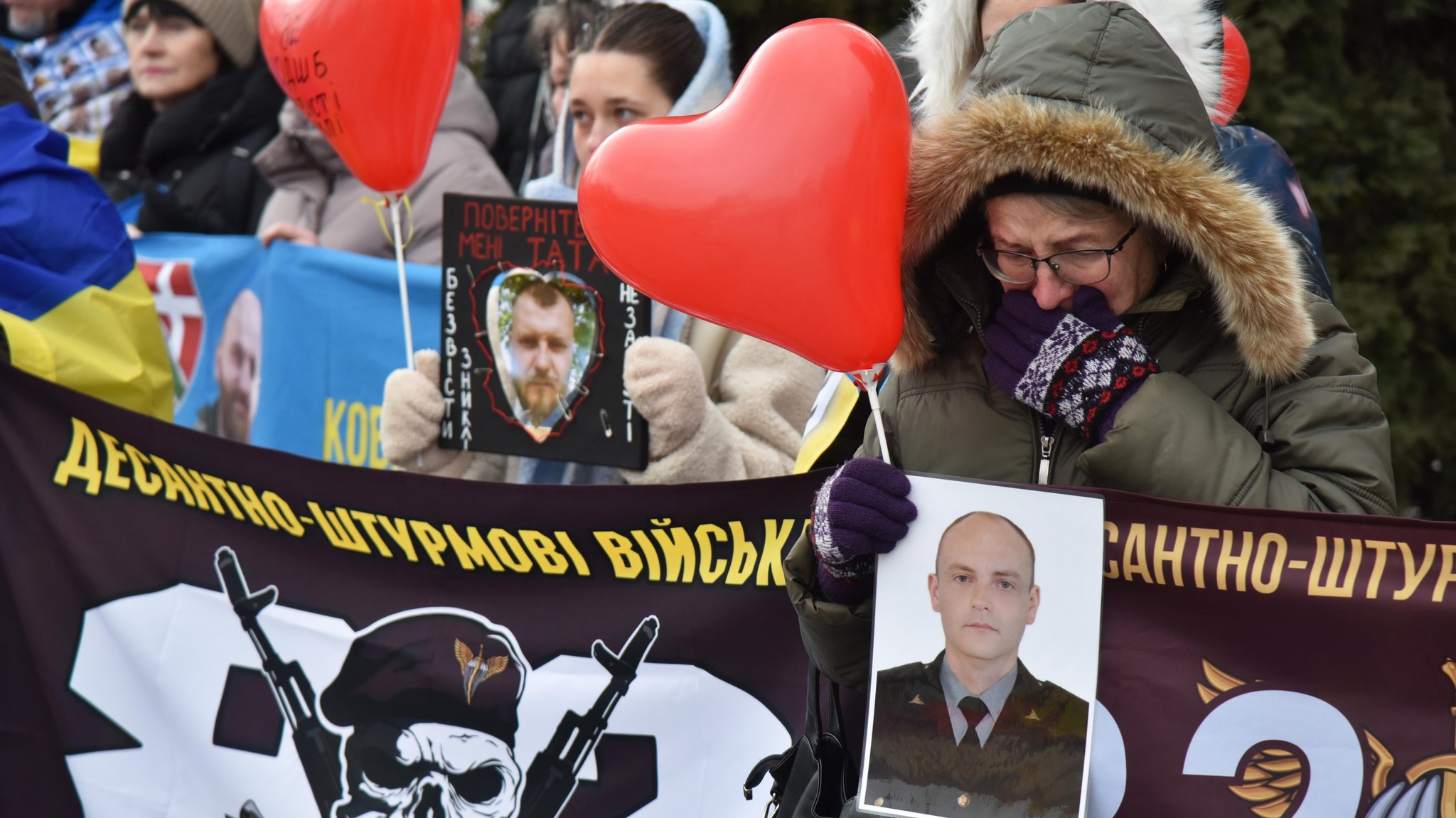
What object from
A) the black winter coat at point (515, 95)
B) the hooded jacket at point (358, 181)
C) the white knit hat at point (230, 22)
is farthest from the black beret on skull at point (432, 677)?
the white knit hat at point (230, 22)

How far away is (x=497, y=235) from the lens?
3078 mm

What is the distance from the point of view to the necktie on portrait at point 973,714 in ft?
6.14

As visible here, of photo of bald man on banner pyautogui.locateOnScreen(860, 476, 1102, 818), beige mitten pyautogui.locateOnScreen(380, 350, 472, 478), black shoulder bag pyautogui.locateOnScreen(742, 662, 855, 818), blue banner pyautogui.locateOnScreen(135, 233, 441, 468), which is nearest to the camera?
photo of bald man on banner pyautogui.locateOnScreen(860, 476, 1102, 818)

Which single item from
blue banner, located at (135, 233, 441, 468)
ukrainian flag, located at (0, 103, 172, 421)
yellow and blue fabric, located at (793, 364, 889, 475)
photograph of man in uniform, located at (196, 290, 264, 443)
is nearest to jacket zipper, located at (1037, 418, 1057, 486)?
yellow and blue fabric, located at (793, 364, 889, 475)

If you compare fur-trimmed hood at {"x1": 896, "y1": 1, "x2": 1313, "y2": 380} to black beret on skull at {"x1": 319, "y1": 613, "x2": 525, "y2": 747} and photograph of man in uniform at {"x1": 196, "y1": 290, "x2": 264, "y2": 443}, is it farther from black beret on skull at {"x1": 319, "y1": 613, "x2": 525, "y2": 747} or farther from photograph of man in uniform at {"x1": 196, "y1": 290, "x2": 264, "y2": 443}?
photograph of man in uniform at {"x1": 196, "y1": 290, "x2": 264, "y2": 443}

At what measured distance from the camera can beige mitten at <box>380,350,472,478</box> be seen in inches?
121

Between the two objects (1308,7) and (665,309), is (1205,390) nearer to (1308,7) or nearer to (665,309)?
(665,309)

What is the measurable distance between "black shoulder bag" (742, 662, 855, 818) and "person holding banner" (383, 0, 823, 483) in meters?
0.85

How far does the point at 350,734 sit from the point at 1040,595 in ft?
5.18

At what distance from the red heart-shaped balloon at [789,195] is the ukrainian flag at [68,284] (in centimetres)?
208

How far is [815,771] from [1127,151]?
3.30 feet

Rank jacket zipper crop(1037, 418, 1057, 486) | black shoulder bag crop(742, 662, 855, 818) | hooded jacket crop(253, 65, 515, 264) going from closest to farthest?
jacket zipper crop(1037, 418, 1057, 486) < black shoulder bag crop(742, 662, 855, 818) < hooded jacket crop(253, 65, 515, 264)

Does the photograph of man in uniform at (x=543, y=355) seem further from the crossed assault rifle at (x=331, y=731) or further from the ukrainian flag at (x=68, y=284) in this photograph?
the ukrainian flag at (x=68, y=284)

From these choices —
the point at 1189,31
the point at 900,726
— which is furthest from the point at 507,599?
the point at 1189,31
